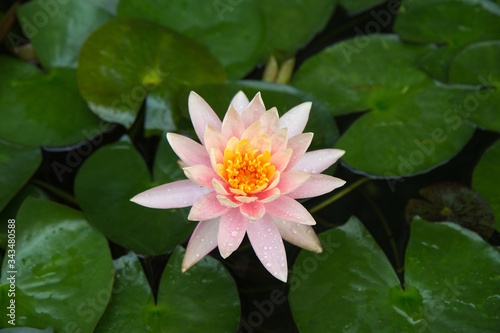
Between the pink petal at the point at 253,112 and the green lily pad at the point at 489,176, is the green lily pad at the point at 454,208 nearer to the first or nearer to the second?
the green lily pad at the point at 489,176

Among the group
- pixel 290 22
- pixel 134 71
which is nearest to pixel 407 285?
pixel 290 22

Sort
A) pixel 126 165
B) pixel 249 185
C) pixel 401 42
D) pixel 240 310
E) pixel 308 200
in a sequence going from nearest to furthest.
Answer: pixel 249 185 → pixel 240 310 → pixel 126 165 → pixel 308 200 → pixel 401 42

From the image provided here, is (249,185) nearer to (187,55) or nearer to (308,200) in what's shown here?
(308,200)

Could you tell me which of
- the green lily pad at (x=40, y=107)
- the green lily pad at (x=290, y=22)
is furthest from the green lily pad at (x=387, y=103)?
the green lily pad at (x=40, y=107)

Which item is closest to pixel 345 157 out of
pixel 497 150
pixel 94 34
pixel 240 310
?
pixel 497 150

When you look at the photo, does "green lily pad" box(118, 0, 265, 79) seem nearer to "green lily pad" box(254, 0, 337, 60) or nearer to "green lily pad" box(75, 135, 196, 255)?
"green lily pad" box(254, 0, 337, 60)

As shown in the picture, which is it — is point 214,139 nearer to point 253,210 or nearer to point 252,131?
point 252,131
